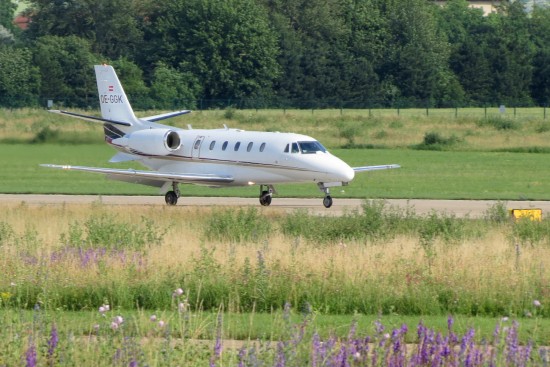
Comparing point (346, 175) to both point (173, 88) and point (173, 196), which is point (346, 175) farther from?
point (173, 88)

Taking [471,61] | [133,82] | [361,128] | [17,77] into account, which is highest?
[471,61]

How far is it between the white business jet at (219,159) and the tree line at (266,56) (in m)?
52.5

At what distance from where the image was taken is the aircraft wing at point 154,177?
99.9 ft

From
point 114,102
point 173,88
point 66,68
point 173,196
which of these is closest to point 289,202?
point 173,196

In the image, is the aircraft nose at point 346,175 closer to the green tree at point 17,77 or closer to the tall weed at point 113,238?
the tall weed at point 113,238

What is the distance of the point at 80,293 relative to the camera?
46.5 ft

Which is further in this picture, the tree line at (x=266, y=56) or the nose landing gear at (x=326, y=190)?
the tree line at (x=266, y=56)

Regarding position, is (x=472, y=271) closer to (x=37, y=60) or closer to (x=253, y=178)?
(x=253, y=178)

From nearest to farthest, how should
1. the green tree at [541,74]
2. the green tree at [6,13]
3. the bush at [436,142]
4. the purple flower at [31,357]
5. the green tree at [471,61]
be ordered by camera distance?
the purple flower at [31,357] < the bush at [436,142] < the green tree at [471,61] < the green tree at [541,74] < the green tree at [6,13]

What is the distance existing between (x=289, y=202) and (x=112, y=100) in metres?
6.75

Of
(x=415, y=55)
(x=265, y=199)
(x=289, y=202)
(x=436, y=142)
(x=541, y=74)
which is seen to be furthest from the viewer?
(x=541, y=74)

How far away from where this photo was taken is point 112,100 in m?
35.8

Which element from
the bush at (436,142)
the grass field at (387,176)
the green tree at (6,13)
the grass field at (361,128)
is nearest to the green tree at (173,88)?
the grass field at (361,128)

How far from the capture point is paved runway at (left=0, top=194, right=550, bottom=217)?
96.1ft
